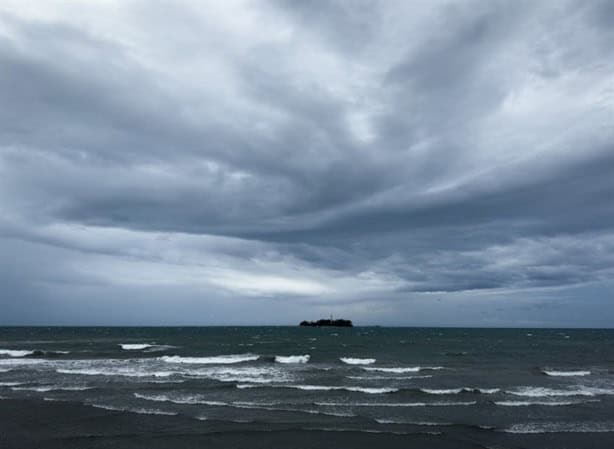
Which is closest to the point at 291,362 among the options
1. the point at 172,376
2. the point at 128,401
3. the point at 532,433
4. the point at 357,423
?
the point at 172,376

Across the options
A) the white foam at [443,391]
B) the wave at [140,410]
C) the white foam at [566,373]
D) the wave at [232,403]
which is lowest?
the wave at [140,410]

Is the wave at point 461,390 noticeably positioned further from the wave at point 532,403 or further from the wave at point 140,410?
the wave at point 140,410

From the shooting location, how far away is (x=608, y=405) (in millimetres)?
23094

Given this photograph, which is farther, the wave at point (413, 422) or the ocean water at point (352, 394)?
the wave at point (413, 422)

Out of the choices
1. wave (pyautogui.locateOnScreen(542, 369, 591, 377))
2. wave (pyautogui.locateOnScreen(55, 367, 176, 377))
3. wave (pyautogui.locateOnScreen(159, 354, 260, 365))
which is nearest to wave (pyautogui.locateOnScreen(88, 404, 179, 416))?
wave (pyautogui.locateOnScreen(55, 367, 176, 377))

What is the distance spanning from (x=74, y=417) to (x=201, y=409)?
521cm

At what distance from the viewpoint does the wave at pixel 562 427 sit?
18.0m

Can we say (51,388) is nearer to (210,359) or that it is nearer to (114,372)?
(114,372)

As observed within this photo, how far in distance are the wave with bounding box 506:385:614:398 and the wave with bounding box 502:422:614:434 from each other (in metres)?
6.66

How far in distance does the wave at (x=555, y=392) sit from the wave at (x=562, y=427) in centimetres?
666

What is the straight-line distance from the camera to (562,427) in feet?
60.8

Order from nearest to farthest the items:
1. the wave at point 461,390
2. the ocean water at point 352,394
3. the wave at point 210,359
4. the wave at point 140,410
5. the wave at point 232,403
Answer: the ocean water at point 352,394, the wave at point 140,410, the wave at point 232,403, the wave at point 461,390, the wave at point 210,359

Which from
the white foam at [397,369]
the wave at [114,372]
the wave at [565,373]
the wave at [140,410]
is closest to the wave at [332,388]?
the wave at [140,410]

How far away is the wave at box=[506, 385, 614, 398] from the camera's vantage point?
26.1m
